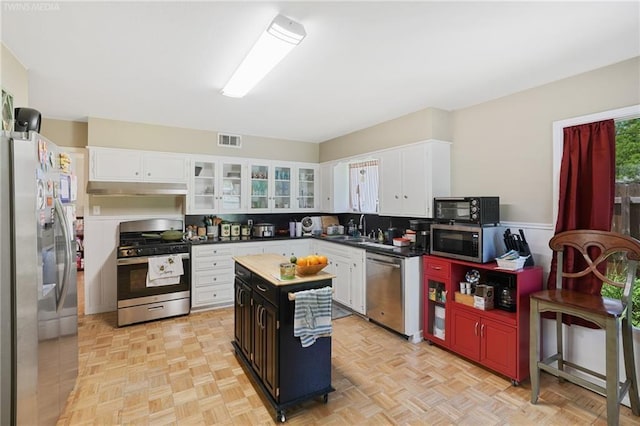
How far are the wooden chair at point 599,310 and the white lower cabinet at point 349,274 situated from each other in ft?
6.18

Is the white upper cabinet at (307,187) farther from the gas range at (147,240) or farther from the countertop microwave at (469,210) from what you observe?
the countertop microwave at (469,210)

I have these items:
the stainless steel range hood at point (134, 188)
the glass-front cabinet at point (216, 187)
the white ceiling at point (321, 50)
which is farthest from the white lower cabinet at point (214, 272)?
the white ceiling at point (321, 50)

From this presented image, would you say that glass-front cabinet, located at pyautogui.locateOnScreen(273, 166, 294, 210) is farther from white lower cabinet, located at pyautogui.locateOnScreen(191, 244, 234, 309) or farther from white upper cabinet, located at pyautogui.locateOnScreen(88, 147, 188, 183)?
white upper cabinet, located at pyautogui.locateOnScreen(88, 147, 188, 183)

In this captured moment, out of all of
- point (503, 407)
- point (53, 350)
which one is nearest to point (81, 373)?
point (53, 350)

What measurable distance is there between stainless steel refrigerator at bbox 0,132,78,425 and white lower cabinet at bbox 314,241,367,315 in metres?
2.89

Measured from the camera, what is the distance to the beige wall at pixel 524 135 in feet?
7.99

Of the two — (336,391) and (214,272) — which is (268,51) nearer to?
(336,391)

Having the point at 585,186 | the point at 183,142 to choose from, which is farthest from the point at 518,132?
the point at 183,142

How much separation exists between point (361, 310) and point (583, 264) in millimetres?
2286

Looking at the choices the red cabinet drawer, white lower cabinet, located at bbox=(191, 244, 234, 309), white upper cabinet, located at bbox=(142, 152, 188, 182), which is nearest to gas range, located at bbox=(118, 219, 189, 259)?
white lower cabinet, located at bbox=(191, 244, 234, 309)

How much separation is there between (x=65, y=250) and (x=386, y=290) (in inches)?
116

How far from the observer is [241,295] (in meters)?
2.78

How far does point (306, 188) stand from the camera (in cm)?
542

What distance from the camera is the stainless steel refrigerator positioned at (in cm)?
152
